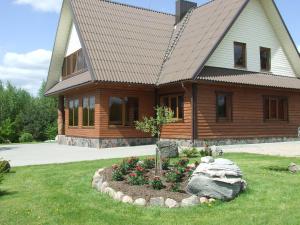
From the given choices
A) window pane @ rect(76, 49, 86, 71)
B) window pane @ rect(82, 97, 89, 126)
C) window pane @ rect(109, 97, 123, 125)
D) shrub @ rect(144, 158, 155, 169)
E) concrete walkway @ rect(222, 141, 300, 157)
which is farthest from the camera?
window pane @ rect(76, 49, 86, 71)

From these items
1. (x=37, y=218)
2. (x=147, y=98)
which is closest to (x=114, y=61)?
(x=147, y=98)

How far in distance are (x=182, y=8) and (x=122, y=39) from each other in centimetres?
572

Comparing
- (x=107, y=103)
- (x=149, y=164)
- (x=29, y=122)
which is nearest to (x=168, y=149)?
(x=149, y=164)

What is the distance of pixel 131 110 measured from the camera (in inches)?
810

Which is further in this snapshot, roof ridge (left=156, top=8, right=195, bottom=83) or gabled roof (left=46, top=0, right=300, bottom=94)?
roof ridge (left=156, top=8, right=195, bottom=83)

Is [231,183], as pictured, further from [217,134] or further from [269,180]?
[217,134]

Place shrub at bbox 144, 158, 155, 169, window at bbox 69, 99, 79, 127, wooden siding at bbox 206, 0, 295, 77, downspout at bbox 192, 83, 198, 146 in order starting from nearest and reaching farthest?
shrub at bbox 144, 158, 155, 169, downspout at bbox 192, 83, 198, 146, wooden siding at bbox 206, 0, 295, 77, window at bbox 69, 99, 79, 127

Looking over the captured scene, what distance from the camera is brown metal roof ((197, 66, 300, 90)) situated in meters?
18.5

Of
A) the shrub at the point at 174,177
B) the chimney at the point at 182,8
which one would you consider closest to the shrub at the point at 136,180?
the shrub at the point at 174,177

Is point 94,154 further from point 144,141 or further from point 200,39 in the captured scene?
point 200,39

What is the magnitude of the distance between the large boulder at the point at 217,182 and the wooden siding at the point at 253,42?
12228mm

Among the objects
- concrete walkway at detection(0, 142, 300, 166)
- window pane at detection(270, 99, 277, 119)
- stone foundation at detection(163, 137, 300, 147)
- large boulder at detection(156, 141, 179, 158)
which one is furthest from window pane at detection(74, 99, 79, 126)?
window pane at detection(270, 99, 277, 119)

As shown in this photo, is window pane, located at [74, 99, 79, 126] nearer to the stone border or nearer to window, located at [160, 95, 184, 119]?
window, located at [160, 95, 184, 119]

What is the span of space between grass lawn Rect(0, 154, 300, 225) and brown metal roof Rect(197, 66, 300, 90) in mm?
9090
